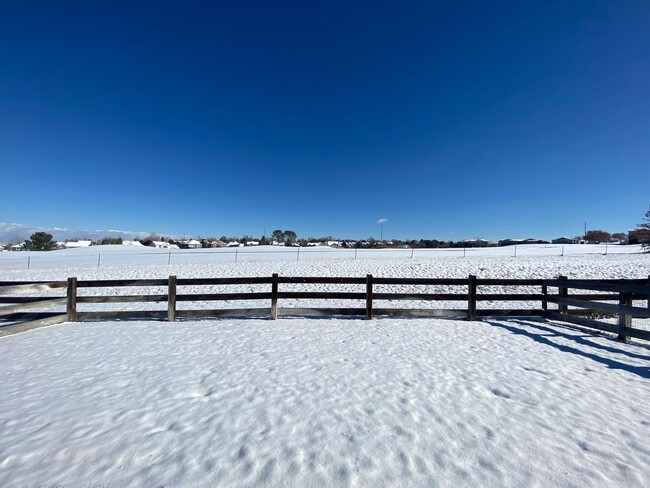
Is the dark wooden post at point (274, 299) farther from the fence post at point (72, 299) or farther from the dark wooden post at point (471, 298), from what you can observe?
the dark wooden post at point (471, 298)

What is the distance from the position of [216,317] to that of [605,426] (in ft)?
26.7

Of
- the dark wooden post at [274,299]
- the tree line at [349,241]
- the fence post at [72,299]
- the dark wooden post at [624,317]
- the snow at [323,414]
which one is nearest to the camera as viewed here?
the snow at [323,414]

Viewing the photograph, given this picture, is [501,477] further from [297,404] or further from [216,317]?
[216,317]

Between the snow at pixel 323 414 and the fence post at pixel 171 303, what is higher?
the fence post at pixel 171 303

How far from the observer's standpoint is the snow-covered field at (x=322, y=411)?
2.53m

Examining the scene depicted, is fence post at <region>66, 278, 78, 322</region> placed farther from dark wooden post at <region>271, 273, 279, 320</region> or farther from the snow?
dark wooden post at <region>271, 273, 279, 320</region>

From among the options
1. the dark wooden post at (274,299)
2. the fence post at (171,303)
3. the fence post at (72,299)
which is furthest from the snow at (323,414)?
the dark wooden post at (274,299)

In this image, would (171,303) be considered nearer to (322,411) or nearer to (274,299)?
(274,299)

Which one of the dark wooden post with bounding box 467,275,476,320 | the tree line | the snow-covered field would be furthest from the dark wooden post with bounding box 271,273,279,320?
the tree line

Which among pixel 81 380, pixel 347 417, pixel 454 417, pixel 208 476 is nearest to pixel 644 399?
pixel 454 417

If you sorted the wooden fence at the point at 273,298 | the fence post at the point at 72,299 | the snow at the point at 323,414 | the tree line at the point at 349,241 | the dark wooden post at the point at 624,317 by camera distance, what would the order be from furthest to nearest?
the tree line at the point at 349,241, the fence post at the point at 72,299, the wooden fence at the point at 273,298, the dark wooden post at the point at 624,317, the snow at the point at 323,414

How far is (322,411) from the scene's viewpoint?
3436mm

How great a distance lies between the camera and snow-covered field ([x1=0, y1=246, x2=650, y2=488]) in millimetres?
2525

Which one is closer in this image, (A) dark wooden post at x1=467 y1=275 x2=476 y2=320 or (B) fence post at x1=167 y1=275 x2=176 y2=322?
(B) fence post at x1=167 y1=275 x2=176 y2=322
